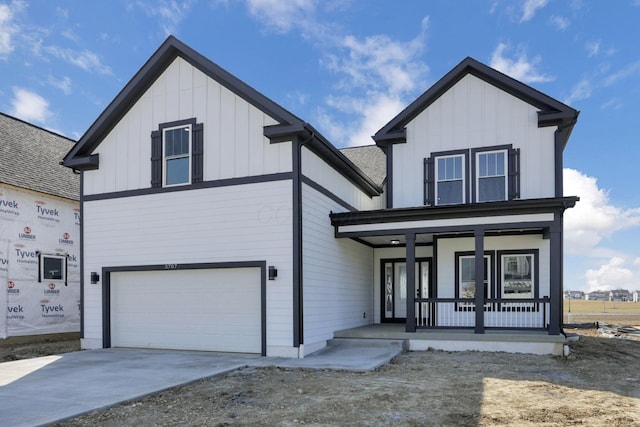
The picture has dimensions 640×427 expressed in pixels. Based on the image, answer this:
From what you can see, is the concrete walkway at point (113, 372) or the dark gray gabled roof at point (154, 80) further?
the dark gray gabled roof at point (154, 80)

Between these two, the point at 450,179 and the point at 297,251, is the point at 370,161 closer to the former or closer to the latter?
Result: the point at 450,179

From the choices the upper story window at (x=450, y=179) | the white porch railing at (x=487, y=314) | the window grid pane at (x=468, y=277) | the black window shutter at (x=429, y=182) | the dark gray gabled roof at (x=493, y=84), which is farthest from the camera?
the black window shutter at (x=429, y=182)

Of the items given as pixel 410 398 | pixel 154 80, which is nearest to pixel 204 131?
pixel 154 80

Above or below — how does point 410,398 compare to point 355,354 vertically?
above

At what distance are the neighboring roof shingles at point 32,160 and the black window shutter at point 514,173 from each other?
13841mm

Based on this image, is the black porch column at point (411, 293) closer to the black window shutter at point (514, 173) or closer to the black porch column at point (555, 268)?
the black porch column at point (555, 268)

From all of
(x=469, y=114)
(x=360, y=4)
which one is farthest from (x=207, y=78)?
(x=469, y=114)

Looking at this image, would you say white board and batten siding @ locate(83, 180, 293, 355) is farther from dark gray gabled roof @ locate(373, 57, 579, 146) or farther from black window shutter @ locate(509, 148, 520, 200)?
black window shutter @ locate(509, 148, 520, 200)

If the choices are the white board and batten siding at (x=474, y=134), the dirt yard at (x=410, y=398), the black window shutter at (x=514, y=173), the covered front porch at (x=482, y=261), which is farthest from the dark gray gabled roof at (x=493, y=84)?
the dirt yard at (x=410, y=398)

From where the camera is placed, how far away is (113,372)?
360 inches

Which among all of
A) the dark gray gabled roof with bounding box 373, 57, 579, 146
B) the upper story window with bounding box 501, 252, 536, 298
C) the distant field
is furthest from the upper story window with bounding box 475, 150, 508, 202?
the distant field

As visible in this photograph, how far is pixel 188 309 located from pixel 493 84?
1029cm

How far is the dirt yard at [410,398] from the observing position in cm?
609

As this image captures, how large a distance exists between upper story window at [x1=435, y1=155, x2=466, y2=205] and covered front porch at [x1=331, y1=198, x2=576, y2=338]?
1.06 m
